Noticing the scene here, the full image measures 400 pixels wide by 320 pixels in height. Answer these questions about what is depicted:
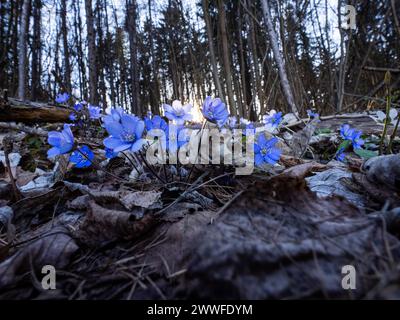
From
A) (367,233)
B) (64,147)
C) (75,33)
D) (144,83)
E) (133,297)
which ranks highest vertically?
(75,33)

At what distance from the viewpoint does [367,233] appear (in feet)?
1.77

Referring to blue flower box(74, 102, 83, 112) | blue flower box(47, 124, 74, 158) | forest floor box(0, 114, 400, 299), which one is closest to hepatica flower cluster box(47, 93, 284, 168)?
blue flower box(47, 124, 74, 158)

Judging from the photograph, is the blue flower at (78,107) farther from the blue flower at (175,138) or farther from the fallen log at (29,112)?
the blue flower at (175,138)

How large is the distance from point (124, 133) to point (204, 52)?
39.8 ft

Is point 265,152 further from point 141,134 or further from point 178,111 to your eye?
point 141,134

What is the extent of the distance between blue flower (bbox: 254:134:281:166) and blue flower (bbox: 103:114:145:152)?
58 centimetres

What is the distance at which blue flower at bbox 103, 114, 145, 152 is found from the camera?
872 millimetres

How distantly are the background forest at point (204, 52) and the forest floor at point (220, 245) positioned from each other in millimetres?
3239

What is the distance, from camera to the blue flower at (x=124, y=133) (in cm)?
87

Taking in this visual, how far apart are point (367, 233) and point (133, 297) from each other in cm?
50

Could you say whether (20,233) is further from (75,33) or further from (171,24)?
(75,33)

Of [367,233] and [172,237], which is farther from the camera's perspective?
[172,237]

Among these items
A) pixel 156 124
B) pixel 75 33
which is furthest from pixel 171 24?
pixel 156 124

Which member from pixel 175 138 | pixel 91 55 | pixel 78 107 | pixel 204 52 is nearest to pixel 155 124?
pixel 175 138
